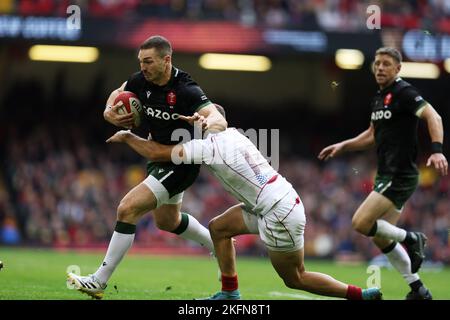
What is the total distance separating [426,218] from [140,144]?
14483mm

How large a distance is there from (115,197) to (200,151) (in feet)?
46.5

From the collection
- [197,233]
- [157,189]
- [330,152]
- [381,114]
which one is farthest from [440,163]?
[157,189]

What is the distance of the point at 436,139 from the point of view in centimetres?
849

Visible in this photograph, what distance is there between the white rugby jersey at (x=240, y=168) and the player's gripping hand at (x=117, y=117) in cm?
84

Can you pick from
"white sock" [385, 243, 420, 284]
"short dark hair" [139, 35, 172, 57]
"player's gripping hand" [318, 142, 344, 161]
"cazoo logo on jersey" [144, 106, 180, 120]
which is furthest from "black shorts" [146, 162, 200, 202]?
"white sock" [385, 243, 420, 284]

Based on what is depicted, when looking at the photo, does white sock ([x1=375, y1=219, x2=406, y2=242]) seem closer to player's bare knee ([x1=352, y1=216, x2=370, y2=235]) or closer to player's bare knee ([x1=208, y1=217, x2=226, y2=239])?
player's bare knee ([x1=352, y1=216, x2=370, y2=235])

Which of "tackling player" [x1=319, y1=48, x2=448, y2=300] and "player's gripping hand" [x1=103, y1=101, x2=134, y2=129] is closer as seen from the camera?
"player's gripping hand" [x1=103, y1=101, x2=134, y2=129]

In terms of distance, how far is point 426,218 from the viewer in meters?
20.8

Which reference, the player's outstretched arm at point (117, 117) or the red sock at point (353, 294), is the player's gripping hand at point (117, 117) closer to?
the player's outstretched arm at point (117, 117)

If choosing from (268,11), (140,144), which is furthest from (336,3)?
(140,144)

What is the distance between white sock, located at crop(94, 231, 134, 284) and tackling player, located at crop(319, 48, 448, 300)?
2.57m

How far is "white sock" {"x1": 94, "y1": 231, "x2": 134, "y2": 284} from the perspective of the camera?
24.6ft

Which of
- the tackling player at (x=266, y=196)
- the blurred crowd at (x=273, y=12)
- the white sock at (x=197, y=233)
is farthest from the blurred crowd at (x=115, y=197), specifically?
the tackling player at (x=266, y=196)

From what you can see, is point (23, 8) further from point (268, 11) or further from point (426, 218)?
point (426, 218)
